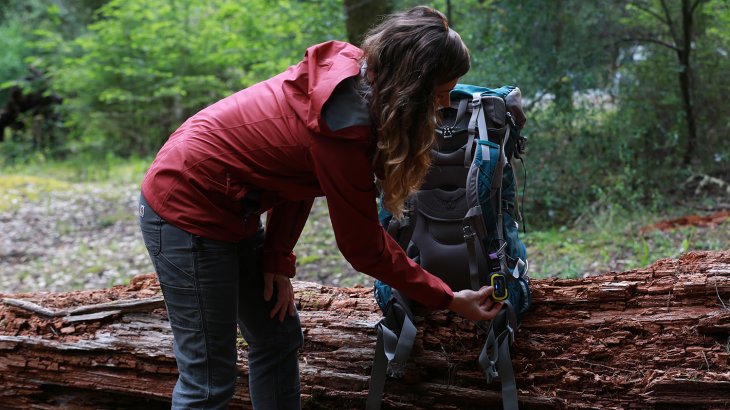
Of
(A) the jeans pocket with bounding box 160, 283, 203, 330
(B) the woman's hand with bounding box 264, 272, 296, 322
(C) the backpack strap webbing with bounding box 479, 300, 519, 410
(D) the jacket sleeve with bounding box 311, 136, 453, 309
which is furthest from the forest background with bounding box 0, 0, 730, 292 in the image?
(A) the jeans pocket with bounding box 160, 283, 203, 330

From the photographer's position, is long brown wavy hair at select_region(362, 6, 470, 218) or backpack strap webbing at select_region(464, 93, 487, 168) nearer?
long brown wavy hair at select_region(362, 6, 470, 218)

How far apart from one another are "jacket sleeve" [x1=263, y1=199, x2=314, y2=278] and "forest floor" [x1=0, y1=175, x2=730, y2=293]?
302 centimetres

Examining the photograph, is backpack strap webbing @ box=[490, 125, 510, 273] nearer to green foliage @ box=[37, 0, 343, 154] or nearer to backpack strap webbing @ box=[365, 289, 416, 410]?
backpack strap webbing @ box=[365, 289, 416, 410]

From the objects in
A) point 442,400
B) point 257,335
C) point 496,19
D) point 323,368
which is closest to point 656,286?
point 442,400

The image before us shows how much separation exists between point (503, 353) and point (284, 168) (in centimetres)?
123

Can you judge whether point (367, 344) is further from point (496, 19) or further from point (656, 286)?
point (496, 19)

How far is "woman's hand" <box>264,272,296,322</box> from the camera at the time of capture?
2.58 m

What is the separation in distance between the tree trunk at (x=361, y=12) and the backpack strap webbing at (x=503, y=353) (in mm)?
5232

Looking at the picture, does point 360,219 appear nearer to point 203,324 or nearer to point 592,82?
point 203,324

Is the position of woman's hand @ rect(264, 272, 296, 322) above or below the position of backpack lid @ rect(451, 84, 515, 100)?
below

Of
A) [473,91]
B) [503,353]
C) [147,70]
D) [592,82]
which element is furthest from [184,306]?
[147,70]

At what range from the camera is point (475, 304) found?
2.44 metres

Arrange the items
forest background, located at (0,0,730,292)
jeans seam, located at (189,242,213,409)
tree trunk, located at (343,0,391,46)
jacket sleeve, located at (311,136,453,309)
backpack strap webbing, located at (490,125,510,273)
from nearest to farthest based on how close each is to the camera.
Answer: jacket sleeve, located at (311,136,453,309) → jeans seam, located at (189,242,213,409) → backpack strap webbing, located at (490,125,510,273) → forest background, located at (0,0,730,292) → tree trunk, located at (343,0,391,46)

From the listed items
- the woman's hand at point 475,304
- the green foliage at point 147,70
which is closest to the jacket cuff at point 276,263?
the woman's hand at point 475,304
